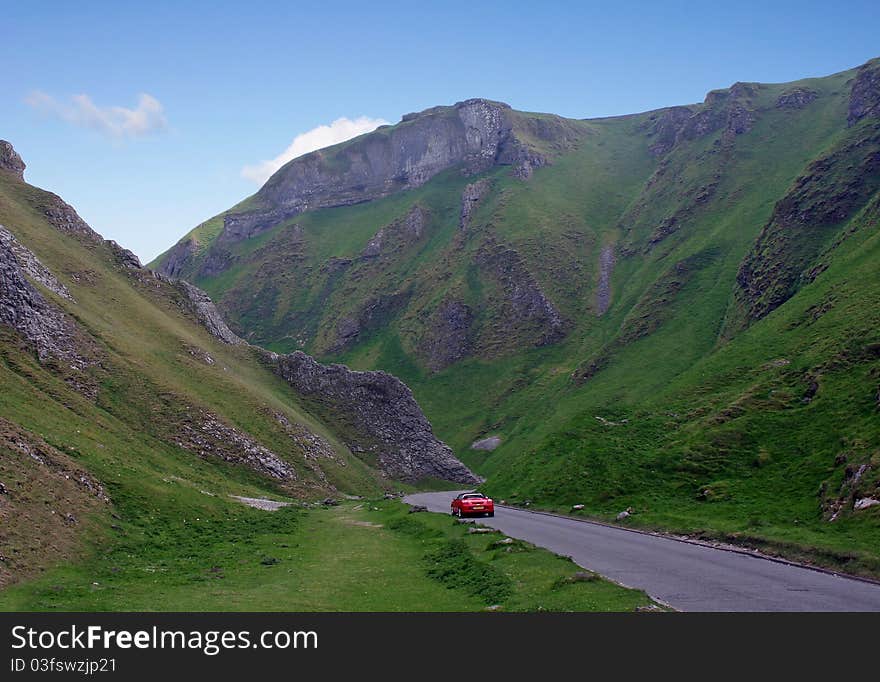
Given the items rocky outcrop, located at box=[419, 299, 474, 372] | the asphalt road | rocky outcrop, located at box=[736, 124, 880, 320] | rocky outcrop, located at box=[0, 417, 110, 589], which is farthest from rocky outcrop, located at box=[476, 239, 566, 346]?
rocky outcrop, located at box=[0, 417, 110, 589]

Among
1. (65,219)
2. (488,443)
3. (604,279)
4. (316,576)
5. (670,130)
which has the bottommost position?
(488,443)

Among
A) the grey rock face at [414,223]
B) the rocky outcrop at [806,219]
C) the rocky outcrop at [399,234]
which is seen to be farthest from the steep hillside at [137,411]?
the grey rock face at [414,223]

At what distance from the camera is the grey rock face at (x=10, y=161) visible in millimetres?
85375

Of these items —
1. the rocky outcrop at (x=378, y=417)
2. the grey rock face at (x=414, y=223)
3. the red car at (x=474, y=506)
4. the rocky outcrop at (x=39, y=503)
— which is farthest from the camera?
the grey rock face at (x=414, y=223)

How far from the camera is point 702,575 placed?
822 inches

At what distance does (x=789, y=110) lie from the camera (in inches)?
5615

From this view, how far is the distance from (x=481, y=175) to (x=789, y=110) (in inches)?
3204

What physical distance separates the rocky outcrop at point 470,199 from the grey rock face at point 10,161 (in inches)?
3997

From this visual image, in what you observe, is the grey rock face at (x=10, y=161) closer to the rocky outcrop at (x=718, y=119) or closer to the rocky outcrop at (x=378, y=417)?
the rocky outcrop at (x=378, y=417)

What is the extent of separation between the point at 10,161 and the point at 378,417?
199 feet

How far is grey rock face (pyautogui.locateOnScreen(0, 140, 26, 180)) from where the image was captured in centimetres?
8538

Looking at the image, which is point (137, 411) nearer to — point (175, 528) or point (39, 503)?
point (175, 528)

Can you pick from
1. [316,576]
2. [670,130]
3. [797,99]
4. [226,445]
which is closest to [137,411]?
[226,445]
